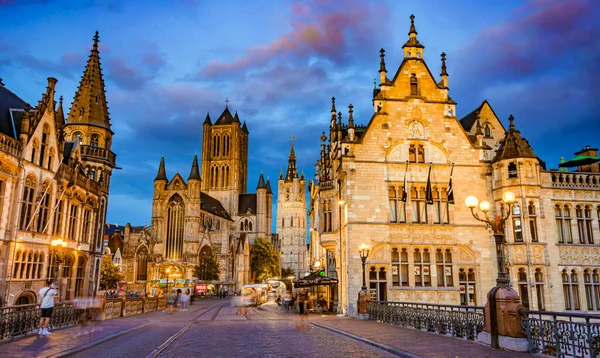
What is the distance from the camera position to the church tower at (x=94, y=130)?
39.1 m

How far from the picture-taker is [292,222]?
135500mm

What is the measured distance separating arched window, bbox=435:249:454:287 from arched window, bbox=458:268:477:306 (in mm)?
577

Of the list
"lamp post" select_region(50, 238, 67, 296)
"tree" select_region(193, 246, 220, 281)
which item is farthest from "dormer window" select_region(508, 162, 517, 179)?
"tree" select_region(193, 246, 220, 281)

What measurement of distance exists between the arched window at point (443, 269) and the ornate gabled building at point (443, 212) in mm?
62

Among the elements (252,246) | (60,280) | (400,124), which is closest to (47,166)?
(60,280)

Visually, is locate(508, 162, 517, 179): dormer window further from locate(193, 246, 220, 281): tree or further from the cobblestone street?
locate(193, 246, 220, 281): tree

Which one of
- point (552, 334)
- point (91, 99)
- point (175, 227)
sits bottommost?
point (552, 334)

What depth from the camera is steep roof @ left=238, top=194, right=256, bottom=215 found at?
132875 millimetres

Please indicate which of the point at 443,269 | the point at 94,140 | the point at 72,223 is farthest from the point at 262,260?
the point at 443,269

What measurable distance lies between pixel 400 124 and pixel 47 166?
2192 centimetres

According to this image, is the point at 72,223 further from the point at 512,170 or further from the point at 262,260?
the point at 262,260

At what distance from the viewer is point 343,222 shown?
30.3 meters

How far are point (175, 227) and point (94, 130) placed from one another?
60.6m

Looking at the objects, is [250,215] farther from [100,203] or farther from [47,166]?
[47,166]
